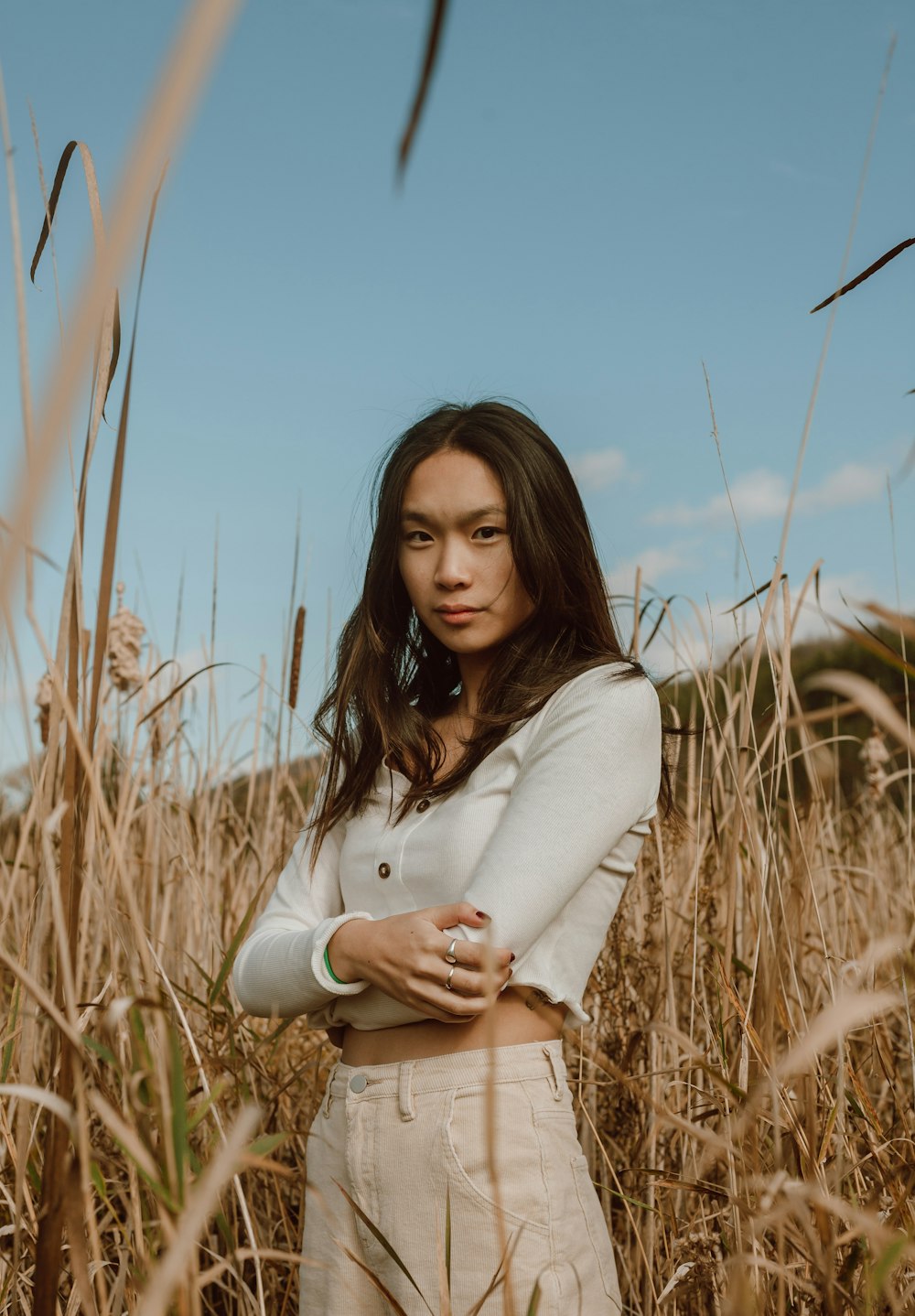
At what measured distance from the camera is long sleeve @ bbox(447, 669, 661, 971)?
108 cm

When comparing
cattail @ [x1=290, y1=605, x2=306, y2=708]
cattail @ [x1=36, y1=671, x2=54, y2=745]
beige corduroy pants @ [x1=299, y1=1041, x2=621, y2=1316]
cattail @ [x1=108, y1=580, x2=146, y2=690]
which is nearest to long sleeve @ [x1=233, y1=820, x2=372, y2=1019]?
beige corduroy pants @ [x1=299, y1=1041, x2=621, y2=1316]

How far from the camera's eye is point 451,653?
169 cm

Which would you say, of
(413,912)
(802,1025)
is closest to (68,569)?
(413,912)

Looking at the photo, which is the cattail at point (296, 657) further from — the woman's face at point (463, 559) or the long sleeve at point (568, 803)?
the long sleeve at point (568, 803)

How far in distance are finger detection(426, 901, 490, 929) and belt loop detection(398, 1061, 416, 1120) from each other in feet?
0.64

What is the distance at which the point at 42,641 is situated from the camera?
2.06 feet

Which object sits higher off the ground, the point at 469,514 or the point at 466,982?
the point at 469,514

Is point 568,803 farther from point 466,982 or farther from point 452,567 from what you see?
point 452,567

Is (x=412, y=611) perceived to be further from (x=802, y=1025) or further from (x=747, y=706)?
(x=802, y=1025)

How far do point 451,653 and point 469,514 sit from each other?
0.32 meters

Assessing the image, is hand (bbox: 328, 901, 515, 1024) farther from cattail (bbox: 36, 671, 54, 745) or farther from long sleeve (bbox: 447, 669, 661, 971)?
cattail (bbox: 36, 671, 54, 745)

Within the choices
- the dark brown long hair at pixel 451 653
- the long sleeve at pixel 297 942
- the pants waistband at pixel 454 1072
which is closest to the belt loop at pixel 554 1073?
the pants waistband at pixel 454 1072

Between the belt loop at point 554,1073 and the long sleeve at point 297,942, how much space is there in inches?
8.4

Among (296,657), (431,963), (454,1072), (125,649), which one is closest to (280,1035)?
(454,1072)
